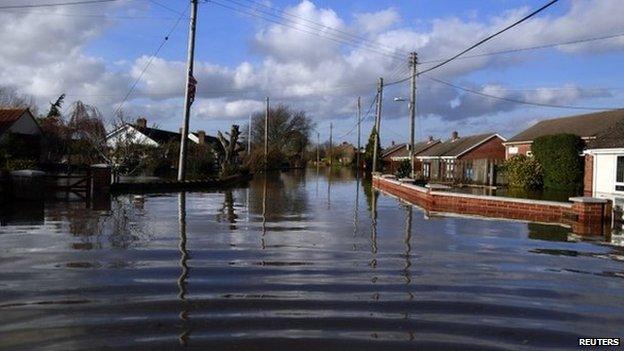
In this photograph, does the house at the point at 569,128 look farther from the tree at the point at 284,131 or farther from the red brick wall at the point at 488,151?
the tree at the point at 284,131

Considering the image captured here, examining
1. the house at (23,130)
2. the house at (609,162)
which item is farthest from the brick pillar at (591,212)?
the house at (23,130)

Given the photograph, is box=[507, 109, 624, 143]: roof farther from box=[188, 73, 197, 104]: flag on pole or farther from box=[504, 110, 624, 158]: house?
box=[188, 73, 197, 104]: flag on pole

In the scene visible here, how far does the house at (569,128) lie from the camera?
118ft

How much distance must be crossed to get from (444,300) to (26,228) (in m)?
9.47

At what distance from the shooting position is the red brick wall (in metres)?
54.4

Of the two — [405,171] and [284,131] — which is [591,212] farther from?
[284,131]

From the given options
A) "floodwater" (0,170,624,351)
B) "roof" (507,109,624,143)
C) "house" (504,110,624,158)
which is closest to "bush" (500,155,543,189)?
"house" (504,110,624,158)

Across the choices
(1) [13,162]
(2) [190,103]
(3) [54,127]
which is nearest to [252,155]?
(3) [54,127]

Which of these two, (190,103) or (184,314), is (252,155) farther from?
(184,314)

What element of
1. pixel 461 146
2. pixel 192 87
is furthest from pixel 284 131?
pixel 192 87

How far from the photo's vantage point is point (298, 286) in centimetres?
822

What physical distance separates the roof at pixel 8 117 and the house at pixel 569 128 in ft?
104

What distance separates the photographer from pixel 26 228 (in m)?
13.4

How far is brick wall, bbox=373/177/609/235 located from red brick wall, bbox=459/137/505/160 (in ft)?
98.8
